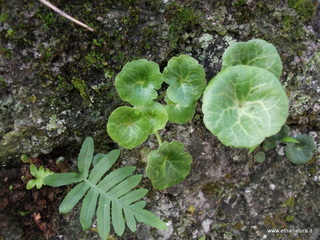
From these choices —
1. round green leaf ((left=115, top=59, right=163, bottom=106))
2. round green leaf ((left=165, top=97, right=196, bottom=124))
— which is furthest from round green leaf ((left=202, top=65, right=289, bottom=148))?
round green leaf ((left=115, top=59, right=163, bottom=106))

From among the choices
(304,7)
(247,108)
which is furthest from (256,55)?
(304,7)

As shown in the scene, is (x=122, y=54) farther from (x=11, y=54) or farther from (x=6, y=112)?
(x=6, y=112)

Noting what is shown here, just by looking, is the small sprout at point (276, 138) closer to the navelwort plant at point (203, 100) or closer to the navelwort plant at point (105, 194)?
the navelwort plant at point (203, 100)

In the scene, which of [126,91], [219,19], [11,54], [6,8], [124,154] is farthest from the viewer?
[124,154]

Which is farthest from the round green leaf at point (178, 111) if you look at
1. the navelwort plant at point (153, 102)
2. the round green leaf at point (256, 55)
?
the round green leaf at point (256, 55)

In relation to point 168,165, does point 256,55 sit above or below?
above

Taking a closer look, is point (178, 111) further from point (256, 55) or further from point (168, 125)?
point (256, 55)

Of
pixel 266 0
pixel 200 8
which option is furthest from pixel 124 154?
pixel 266 0
